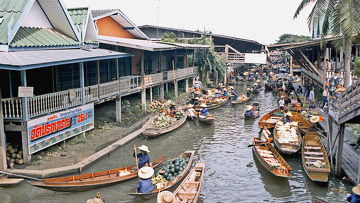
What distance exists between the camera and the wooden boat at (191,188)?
12539mm

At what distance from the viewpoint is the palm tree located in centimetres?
1641

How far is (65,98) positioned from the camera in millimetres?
17484

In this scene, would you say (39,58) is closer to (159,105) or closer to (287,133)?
(287,133)

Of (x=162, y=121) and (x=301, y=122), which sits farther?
(x=162, y=121)

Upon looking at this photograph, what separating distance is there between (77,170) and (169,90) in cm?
2158

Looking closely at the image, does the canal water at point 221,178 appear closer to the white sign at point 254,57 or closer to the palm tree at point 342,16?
the palm tree at point 342,16

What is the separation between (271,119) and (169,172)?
12.5 meters

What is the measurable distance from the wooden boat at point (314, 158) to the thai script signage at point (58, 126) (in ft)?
38.8

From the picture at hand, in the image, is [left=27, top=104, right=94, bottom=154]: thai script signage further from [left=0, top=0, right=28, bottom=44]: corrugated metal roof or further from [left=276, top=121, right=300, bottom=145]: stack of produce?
[left=276, top=121, right=300, bottom=145]: stack of produce

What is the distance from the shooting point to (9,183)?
537 inches

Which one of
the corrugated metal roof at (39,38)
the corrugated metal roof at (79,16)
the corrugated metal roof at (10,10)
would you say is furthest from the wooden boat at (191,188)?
→ the corrugated metal roof at (79,16)

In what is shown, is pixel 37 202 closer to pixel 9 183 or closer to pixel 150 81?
pixel 9 183

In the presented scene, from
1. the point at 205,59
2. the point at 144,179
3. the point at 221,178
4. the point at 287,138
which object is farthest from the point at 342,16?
the point at 205,59

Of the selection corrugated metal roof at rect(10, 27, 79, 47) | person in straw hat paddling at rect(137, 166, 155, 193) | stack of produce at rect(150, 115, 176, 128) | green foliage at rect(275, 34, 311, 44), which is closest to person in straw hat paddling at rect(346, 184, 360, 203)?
person in straw hat paddling at rect(137, 166, 155, 193)
